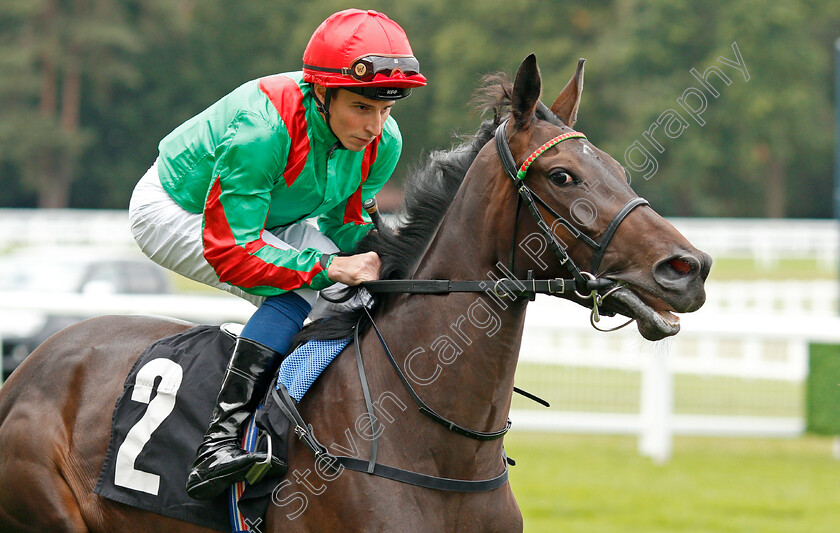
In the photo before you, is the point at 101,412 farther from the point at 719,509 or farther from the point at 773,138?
the point at 773,138

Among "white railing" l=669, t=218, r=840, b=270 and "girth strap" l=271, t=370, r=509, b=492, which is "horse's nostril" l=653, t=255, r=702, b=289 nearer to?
"girth strap" l=271, t=370, r=509, b=492

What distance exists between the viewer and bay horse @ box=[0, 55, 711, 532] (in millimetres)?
2654

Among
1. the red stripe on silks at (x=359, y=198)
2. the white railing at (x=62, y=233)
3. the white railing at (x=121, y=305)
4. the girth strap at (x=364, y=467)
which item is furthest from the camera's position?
the white railing at (x=62, y=233)

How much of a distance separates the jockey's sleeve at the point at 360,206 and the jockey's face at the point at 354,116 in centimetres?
33

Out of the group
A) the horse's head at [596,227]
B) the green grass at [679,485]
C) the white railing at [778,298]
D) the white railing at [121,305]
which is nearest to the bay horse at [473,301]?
the horse's head at [596,227]

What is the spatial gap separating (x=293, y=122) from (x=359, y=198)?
0.51 m

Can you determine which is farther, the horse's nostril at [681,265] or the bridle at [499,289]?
the bridle at [499,289]

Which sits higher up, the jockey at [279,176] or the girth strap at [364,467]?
the jockey at [279,176]

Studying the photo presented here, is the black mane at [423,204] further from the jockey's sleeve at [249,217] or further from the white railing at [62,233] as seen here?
the white railing at [62,233]

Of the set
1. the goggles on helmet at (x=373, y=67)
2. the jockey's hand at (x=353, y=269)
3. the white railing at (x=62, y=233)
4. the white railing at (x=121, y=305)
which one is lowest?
the white railing at (x=121, y=305)

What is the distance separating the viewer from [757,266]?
86.7 feet

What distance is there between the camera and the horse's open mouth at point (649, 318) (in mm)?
2593

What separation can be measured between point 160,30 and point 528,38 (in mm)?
15568

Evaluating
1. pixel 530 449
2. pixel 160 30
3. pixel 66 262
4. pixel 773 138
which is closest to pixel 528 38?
pixel 773 138
